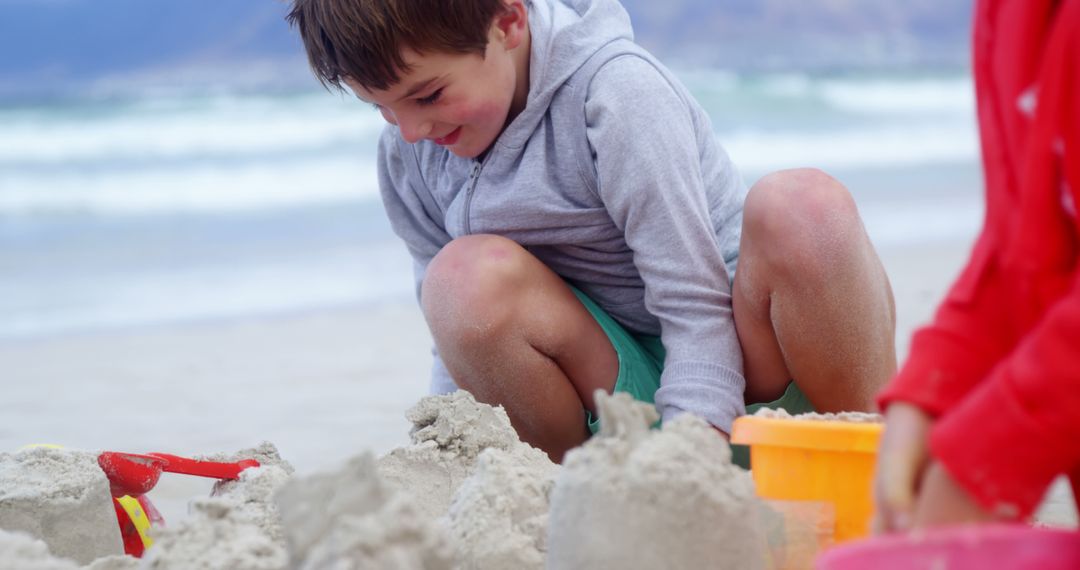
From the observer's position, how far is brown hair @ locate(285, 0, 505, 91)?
184cm

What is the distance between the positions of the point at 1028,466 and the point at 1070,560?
10cm

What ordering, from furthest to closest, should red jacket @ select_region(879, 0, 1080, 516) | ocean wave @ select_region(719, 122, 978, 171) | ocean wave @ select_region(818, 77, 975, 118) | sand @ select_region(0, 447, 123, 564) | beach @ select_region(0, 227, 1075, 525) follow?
1. ocean wave @ select_region(818, 77, 975, 118)
2. ocean wave @ select_region(719, 122, 978, 171)
3. beach @ select_region(0, 227, 1075, 525)
4. sand @ select_region(0, 447, 123, 564)
5. red jacket @ select_region(879, 0, 1080, 516)

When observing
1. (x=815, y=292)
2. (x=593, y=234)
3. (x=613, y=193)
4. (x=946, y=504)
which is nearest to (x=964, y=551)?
(x=946, y=504)

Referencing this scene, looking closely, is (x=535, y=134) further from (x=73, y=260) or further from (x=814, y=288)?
(x=73, y=260)

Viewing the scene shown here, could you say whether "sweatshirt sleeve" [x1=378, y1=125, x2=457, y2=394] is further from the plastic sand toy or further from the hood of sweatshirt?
the plastic sand toy

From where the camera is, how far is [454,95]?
192 cm

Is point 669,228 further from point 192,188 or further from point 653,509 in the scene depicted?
point 192,188

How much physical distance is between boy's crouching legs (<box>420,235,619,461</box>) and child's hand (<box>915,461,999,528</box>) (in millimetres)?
1073

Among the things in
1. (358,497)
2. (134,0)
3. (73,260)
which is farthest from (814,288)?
(134,0)

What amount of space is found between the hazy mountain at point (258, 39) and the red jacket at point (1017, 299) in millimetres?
13954

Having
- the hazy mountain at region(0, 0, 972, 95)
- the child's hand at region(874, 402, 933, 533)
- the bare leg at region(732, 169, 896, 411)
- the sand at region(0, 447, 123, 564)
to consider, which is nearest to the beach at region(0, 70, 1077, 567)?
the sand at region(0, 447, 123, 564)

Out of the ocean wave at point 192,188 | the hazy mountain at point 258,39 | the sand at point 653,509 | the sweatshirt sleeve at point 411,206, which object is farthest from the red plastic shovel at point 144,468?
the hazy mountain at point 258,39

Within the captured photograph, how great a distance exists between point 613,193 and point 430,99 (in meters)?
0.33

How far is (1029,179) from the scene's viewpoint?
35.2 inches
